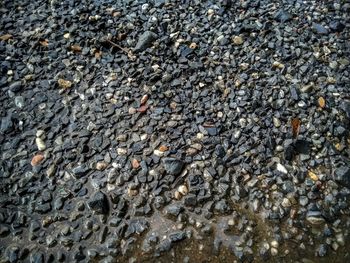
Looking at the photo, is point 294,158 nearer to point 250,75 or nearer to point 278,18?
point 250,75

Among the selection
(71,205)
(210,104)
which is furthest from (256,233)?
(71,205)

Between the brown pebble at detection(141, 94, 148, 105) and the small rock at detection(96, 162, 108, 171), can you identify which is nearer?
the small rock at detection(96, 162, 108, 171)

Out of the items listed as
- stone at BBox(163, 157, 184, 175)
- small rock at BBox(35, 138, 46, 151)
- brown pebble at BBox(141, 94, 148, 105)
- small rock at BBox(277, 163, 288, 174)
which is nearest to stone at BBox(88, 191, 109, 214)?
stone at BBox(163, 157, 184, 175)

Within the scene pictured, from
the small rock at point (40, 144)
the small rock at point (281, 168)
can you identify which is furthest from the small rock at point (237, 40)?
the small rock at point (40, 144)

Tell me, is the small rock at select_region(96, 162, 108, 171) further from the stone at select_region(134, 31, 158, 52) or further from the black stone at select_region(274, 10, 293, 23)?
the black stone at select_region(274, 10, 293, 23)

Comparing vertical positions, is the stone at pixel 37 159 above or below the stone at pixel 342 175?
above

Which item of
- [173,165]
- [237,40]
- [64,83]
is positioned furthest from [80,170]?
[237,40]

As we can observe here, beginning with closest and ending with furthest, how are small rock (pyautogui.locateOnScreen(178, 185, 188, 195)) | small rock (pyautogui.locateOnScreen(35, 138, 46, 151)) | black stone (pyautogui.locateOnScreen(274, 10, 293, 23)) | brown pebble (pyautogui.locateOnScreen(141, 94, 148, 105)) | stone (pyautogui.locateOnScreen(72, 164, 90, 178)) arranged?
small rock (pyautogui.locateOnScreen(178, 185, 188, 195)) → stone (pyautogui.locateOnScreen(72, 164, 90, 178)) → small rock (pyautogui.locateOnScreen(35, 138, 46, 151)) → brown pebble (pyautogui.locateOnScreen(141, 94, 148, 105)) → black stone (pyautogui.locateOnScreen(274, 10, 293, 23))

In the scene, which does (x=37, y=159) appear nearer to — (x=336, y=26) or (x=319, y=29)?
(x=319, y=29)

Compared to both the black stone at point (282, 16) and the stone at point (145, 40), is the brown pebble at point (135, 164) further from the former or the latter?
the black stone at point (282, 16)
